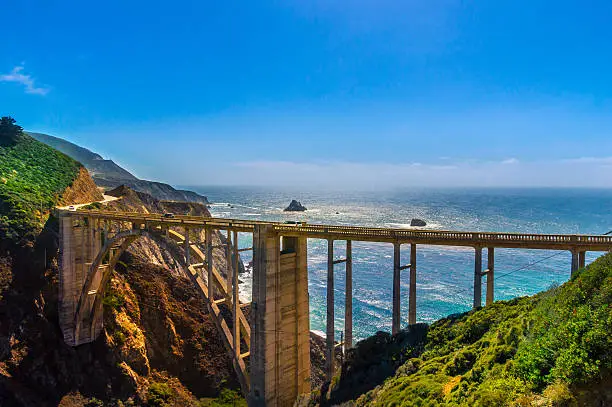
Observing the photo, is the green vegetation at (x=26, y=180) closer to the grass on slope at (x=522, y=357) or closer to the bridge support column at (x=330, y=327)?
the bridge support column at (x=330, y=327)

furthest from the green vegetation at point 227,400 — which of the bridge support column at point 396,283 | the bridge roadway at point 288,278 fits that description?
the bridge support column at point 396,283

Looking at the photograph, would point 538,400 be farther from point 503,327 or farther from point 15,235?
point 15,235

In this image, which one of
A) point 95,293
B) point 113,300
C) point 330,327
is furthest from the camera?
point 113,300

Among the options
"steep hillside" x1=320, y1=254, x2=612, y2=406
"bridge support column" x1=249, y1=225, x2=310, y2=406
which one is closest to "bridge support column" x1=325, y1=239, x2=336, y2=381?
"steep hillside" x1=320, y1=254, x2=612, y2=406

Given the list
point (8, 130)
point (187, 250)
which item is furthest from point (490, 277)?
point (8, 130)

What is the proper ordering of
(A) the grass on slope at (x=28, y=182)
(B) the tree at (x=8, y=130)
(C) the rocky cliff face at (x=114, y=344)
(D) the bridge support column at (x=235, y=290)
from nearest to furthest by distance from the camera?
(D) the bridge support column at (x=235, y=290), (C) the rocky cliff face at (x=114, y=344), (A) the grass on slope at (x=28, y=182), (B) the tree at (x=8, y=130)

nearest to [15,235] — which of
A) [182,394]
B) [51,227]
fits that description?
[51,227]

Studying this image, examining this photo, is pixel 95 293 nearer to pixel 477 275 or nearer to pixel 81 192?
pixel 81 192
